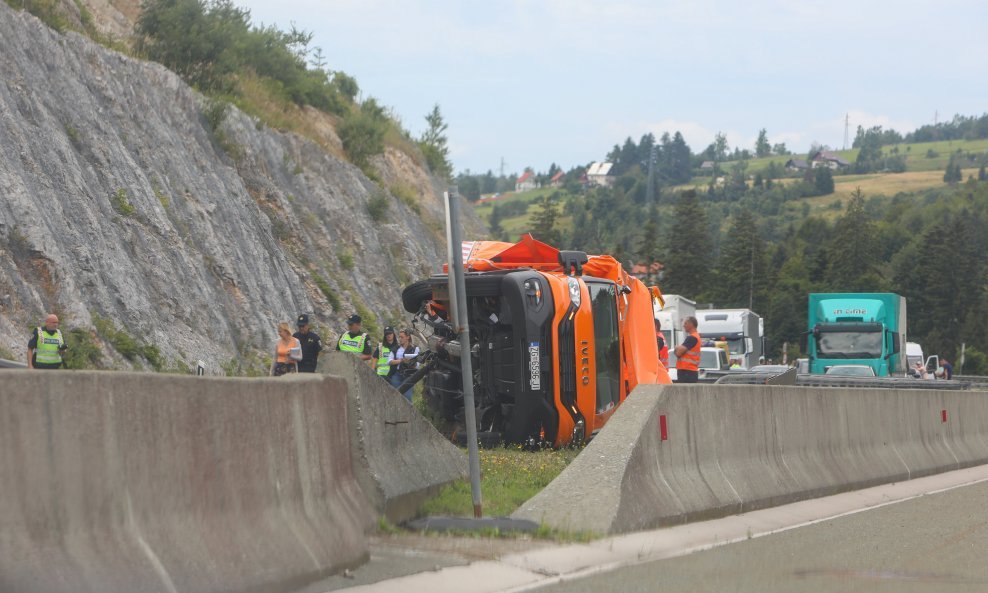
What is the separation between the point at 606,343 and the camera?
51.6ft

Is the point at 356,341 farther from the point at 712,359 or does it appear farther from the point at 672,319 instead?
the point at 672,319

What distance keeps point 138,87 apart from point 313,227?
7.82 metres

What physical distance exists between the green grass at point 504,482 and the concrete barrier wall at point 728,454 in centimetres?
68

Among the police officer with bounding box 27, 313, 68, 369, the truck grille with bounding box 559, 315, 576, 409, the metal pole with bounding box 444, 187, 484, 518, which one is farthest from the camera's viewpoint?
the police officer with bounding box 27, 313, 68, 369

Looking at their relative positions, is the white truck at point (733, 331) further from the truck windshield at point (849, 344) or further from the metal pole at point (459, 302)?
the metal pole at point (459, 302)

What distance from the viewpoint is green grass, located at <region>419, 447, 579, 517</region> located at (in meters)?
10.3

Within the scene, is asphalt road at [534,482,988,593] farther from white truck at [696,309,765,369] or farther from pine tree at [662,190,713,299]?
pine tree at [662,190,713,299]

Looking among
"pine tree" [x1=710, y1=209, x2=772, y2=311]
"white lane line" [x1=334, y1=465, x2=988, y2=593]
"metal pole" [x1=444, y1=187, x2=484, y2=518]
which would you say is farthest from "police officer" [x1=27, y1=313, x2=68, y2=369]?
"pine tree" [x1=710, y1=209, x2=772, y2=311]

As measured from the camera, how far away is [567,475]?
1017cm

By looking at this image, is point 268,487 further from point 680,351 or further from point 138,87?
point 138,87

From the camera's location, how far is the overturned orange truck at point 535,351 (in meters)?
14.6

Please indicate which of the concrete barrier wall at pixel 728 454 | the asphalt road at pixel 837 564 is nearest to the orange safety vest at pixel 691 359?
the concrete barrier wall at pixel 728 454

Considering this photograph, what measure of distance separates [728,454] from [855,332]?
34.5 m

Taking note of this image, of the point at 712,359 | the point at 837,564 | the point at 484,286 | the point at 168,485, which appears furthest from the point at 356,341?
the point at 712,359
